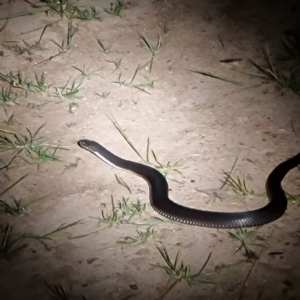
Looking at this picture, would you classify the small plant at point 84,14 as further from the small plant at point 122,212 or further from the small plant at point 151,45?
the small plant at point 122,212

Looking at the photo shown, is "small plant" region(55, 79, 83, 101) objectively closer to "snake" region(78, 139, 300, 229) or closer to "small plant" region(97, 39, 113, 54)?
"small plant" region(97, 39, 113, 54)

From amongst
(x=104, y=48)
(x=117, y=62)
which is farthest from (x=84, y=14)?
(x=117, y=62)

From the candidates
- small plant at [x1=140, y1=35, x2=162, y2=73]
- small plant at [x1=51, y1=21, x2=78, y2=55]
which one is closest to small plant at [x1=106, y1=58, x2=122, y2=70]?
small plant at [x1=140, y1=35, x2=162, y2=73]

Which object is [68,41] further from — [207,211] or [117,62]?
[207,211]

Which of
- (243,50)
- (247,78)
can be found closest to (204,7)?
(243,50)

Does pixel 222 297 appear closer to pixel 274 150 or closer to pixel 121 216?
pixel 121 216
